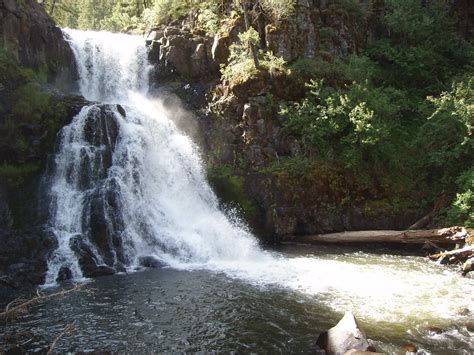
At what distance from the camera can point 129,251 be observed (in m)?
16.2

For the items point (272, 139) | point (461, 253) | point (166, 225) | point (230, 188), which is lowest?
point (461, 253)

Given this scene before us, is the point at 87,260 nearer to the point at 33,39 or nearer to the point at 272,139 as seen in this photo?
the point at 272,139

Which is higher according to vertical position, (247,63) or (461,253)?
(247,63)

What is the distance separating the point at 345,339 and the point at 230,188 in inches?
464

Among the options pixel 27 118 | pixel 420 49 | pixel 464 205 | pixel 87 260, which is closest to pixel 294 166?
pixel 464 205

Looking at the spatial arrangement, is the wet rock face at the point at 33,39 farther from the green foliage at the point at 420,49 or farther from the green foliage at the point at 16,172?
the green foliage at the point at 420,49

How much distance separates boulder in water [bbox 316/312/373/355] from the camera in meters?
8.39

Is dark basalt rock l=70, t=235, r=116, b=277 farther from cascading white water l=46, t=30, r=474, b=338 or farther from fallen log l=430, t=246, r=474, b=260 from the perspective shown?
fallen log l=430, t=246, r=474, b=260

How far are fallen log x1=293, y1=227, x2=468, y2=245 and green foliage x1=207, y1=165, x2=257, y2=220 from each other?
2.56 meters

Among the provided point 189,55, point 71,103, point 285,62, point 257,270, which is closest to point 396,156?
point 285,62

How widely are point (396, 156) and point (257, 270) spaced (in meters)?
9.57

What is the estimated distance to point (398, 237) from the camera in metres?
17.5

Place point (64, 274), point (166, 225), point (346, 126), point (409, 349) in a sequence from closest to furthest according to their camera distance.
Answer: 1. point (409, 349)
2. point (64, 274)
3. point (166, 225)
4. point (346, 126)

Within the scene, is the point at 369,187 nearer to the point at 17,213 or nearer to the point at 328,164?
the point at 328,164
